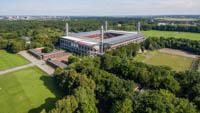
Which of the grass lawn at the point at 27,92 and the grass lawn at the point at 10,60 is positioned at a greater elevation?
Answer: the grass lawn at the point at 10,60

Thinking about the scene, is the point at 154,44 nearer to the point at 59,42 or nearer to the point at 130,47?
the point at 130,47

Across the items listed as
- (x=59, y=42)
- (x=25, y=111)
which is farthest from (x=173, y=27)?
(x=25, y=111)

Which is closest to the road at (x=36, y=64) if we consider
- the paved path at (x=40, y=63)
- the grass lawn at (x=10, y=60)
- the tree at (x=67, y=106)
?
the paved path at (x=40, y=63)

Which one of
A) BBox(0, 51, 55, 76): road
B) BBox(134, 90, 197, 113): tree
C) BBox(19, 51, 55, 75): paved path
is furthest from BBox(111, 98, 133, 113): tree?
BBox(19, 51, 55, 75): paved path

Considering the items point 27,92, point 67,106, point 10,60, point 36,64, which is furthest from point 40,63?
point 67,106

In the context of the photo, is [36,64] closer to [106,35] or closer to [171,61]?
[171,61]

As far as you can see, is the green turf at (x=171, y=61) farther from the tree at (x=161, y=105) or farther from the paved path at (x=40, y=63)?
the paved path at (x=40, y=63)
